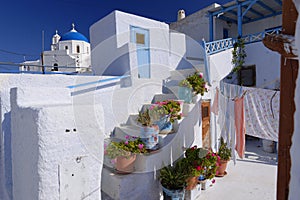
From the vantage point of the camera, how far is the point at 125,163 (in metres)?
3.71

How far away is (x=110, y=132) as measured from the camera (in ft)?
16.0

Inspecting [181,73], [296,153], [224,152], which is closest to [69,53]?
[181,73]

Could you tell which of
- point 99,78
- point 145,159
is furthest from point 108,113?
point 145,159

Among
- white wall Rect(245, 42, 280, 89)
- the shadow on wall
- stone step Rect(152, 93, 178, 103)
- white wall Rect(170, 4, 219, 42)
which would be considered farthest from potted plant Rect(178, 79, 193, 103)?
white wall Rect(170, 4, 219, 42)

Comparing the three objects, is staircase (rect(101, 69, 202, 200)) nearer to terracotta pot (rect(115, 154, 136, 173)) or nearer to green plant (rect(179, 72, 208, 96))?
terracotta pot (rect(115, 154, 136, 173))

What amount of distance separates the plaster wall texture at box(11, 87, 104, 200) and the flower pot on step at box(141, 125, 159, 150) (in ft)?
5.78

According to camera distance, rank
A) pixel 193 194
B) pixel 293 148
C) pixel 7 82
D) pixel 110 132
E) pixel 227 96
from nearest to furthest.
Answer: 1. pixel 293 148
2. pixel 7 82
3. pixel 193 194
4. pixel 110 132
5. pixel 227 96

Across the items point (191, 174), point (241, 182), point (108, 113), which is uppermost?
point (108, 113)

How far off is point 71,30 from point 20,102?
78.6 feet

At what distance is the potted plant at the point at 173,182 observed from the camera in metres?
3.80

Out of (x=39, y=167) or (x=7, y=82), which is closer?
(x=39, y=167)

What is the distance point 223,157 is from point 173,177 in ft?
7.96

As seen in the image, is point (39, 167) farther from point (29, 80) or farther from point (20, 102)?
point (29, 80)

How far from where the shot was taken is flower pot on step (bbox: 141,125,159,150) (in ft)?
13.1
